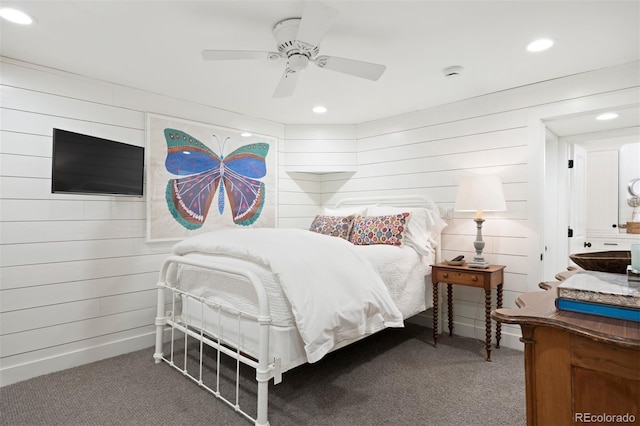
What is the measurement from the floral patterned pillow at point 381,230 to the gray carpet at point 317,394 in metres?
0.98

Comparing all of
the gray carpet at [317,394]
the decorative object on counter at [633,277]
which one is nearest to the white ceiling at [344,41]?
the decorative object on counter at [633,277]

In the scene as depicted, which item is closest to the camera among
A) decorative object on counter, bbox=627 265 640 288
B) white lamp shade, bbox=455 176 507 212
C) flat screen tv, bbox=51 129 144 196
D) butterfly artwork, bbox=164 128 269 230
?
decorative object on counter, bbox=627 265 640 288

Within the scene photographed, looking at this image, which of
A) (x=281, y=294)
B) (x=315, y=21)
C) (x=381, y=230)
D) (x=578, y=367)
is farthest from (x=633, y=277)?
(x=381, y=230)

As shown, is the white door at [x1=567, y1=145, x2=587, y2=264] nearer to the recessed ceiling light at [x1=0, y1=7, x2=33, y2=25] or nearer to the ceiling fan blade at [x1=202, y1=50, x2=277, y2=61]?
the ceiling fan blade at [x1=202, y1=50, x2=277, y2=61]

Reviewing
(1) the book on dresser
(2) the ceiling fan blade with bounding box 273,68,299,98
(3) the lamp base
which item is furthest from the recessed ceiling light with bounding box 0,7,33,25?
(3) the lamp base

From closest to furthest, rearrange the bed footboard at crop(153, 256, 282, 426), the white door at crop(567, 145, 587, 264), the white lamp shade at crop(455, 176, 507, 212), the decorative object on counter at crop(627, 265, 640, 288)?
the decorative object on counter at crop(627, 265, 640, 288), the bed footboard at crop(153, 256, 282, 426), the white lamp shade at crop(455, 176, 507, 212), the white door at crop(567, 145, 587, 264)

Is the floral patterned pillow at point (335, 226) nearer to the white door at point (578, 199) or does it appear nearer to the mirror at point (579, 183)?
the mirror at point (579, 183)

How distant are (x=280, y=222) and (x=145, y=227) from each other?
1.58 meters

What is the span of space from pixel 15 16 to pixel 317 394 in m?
2.91

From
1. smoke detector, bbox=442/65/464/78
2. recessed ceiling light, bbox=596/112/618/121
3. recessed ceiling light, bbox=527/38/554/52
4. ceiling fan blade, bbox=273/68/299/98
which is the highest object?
recessed ceiling light, bbox=527/38/554/52

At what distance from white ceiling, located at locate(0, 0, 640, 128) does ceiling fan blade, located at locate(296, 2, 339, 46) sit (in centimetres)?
16

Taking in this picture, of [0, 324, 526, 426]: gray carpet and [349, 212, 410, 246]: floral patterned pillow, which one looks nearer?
[0, 324, 526, 426]: gray carpet

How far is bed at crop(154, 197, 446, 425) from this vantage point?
1.91 meters

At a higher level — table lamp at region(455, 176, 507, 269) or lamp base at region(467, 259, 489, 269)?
table lamp at region(455, 176, 507, 269)
